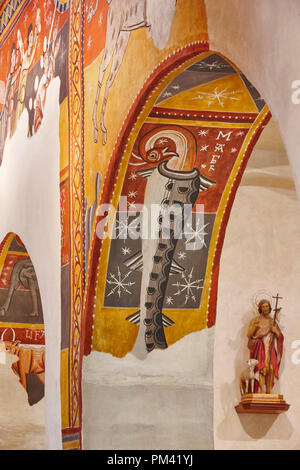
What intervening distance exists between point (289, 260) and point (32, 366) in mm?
3380

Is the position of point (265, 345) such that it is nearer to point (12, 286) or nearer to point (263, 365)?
point (263, 365)

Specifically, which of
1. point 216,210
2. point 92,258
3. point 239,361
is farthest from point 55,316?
point 239,361

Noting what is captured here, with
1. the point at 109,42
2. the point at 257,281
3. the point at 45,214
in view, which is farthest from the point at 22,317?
the point at 109,42

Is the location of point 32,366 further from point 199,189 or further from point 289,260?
point 199,189

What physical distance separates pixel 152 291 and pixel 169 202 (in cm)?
71

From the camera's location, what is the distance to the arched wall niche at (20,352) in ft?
31.4

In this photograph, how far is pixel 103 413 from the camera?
6234 mm

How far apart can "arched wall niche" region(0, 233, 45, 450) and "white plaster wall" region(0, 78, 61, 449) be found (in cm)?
48

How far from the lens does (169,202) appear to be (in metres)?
6.16

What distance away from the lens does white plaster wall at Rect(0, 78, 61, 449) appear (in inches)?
277
